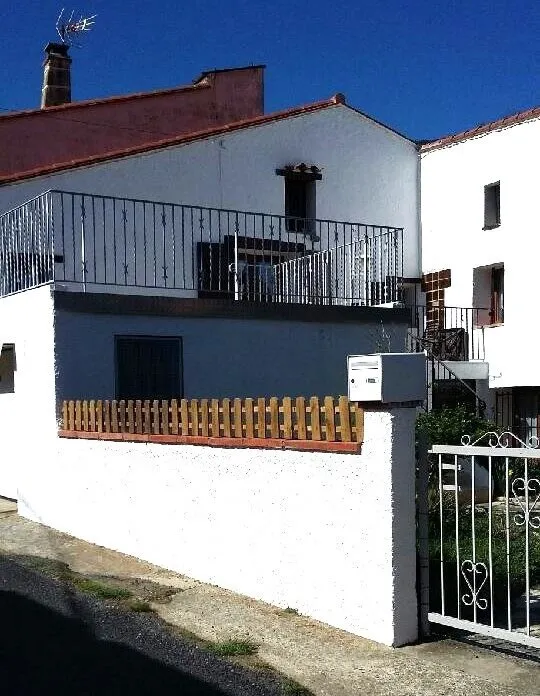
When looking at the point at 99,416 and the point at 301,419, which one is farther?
the point at 99,416

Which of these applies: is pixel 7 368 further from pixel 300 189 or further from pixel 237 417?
pixel 300 189

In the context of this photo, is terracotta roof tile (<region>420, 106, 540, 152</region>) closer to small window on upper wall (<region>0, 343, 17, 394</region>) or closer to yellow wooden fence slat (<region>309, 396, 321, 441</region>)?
small window on upper wall (<region>0, 343, 17, 394</region>)

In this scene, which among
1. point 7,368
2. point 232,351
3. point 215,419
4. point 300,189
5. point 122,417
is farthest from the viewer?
point 300,189

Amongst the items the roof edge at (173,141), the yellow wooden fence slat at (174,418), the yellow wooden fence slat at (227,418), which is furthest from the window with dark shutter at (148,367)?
the roof edge at (173,141)

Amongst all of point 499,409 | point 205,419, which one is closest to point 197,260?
point 499,409

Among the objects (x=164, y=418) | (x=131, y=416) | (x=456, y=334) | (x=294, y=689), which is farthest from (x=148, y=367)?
(x=456, y=334)

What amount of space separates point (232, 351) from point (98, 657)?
580 cm

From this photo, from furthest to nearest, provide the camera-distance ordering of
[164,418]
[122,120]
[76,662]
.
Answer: [122,120]
[164,418]
[76,662]

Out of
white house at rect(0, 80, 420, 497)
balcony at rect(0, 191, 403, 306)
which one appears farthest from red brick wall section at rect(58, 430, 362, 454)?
balcony at rect(0, 191, 403, 306)

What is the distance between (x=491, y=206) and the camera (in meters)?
17.7

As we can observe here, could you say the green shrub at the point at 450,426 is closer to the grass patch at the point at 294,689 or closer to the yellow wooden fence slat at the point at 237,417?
the yellow wooden fence slat at the point at 237,417

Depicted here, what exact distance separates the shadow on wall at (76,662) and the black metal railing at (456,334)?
1182 centimetres

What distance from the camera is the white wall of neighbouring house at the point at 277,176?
52.4 ft

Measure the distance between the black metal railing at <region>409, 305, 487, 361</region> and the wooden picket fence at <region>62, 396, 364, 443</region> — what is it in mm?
9287
